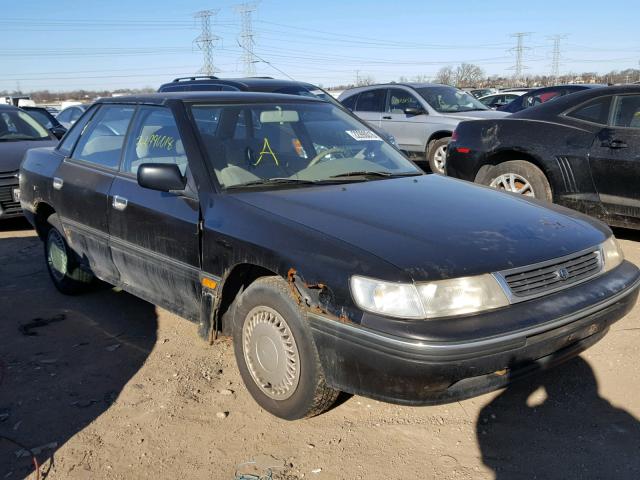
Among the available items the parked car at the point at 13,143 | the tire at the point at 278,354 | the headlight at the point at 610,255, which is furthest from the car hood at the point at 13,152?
the headlight at the point at 610,255

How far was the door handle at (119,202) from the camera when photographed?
382cm

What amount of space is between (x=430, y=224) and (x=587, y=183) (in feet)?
10.9

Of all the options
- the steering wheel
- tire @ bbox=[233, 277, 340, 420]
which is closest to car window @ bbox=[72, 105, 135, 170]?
the steering wheel

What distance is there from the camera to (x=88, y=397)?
3.32 metres

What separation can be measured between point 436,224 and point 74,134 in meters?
3.23

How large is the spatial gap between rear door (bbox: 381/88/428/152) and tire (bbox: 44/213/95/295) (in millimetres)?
7348

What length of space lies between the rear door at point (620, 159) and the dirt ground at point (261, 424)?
1.67 metres

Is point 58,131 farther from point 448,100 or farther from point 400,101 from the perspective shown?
point 448,100

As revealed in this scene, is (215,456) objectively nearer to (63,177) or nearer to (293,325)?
(293,325)

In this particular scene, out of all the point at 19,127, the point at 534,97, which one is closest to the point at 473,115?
the point at 534,97

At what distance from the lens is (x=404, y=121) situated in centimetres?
1112

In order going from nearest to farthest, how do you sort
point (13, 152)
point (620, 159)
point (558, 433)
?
point (558, 433) < point (620, 159) < point (13, 152)

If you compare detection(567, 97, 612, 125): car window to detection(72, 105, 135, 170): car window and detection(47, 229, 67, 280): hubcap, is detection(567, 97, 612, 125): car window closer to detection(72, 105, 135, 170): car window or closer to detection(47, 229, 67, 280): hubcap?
detection(72, 105, 135, 170): car window

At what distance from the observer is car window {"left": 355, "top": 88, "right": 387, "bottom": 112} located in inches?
461
